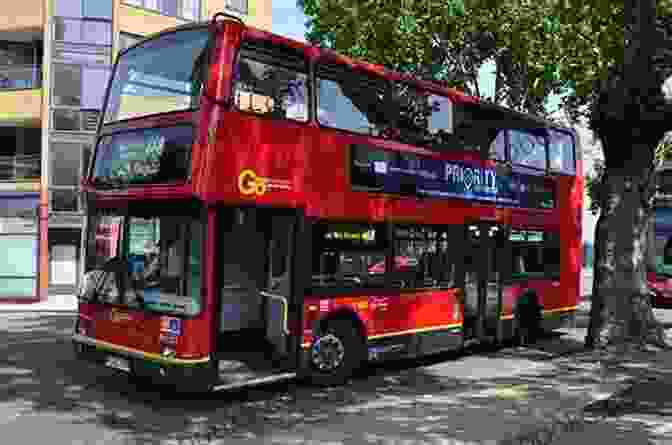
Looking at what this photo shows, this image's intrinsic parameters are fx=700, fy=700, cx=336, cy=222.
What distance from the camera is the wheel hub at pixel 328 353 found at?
8859 mm

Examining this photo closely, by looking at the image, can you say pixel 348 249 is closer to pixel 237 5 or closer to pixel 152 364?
pixel 152 364

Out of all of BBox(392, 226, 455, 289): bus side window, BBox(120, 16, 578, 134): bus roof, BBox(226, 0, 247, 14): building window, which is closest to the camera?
Result: BBox(120, 16, 578, 134): bus roof

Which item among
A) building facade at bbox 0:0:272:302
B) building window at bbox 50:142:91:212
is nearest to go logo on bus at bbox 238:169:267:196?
building facade at bbox 0:0:272:302

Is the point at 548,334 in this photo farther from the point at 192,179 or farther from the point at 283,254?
the point at 192,179

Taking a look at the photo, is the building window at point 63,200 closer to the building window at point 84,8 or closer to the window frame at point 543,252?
the building window at point 84,8

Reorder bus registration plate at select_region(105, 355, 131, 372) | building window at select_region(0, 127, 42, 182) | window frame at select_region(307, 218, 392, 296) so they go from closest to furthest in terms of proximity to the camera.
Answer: bus registration plate at select_region(105, 355, 131, 372), window frame at select_region(307, 218, 392, 296), building window at select_region(0, 127, 42, 182)

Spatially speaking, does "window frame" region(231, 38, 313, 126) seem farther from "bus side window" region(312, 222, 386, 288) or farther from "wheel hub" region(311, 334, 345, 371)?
"wheel hub" region(311, 334, 345, 371)

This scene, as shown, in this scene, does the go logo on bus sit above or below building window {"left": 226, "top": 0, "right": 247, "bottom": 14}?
below

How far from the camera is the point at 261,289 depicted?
30.0ft

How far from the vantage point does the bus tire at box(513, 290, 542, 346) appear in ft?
42.4

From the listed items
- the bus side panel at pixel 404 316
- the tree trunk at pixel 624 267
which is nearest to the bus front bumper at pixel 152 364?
the bus side panel at pixel 404 316

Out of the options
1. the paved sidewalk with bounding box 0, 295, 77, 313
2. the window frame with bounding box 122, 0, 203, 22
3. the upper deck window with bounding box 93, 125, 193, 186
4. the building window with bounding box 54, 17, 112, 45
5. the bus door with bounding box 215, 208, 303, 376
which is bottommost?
the paved sidewalk with bounding box 0, 295, 77, 313

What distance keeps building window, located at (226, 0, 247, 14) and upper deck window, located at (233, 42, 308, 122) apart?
2103 cm

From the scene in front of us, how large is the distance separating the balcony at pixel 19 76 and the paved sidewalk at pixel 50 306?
7.87 m
